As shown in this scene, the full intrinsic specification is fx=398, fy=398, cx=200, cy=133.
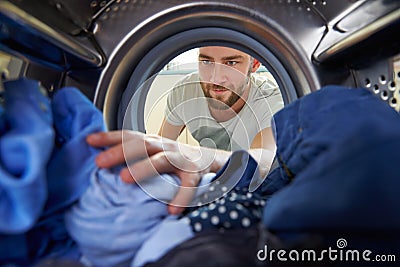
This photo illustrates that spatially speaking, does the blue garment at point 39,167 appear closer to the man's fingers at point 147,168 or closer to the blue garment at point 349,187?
the man's fingers at point 147,168

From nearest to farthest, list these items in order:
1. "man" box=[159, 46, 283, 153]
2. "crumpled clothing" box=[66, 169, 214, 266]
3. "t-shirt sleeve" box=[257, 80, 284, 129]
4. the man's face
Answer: "crumpled clothing" box=[66, 169, 214, 266] → "t-shirt sleeve" box=[257, 80, 284, 129] → "man" box=[159, 46, 283, 153] → the man's face

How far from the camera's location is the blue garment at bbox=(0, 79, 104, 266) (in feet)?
1.20

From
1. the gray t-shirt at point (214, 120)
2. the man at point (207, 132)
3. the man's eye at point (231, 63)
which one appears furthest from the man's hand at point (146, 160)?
the man's eye at point (231, 63)

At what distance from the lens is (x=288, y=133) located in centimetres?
49

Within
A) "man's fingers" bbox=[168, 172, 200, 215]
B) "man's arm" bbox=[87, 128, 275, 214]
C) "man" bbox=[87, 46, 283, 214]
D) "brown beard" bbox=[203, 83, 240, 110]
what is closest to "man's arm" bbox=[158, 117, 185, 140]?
"man" bbox=[87, 46, 283, 214]

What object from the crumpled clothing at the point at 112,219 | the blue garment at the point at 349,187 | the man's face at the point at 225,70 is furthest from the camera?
the man's face at the point at 225,70

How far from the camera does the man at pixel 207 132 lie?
471 mm

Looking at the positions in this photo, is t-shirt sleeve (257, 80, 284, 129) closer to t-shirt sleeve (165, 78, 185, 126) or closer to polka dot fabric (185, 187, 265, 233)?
t-shirt sleeve (165, 78, 185, 126)

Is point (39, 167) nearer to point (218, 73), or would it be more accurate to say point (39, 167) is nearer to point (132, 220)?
point (132, 220)

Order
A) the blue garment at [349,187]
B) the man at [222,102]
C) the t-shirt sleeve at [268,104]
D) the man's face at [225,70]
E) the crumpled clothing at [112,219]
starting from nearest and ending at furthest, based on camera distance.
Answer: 1. the blue garment at [349,187]
2. the crumpled clothing at [112,219]
3. the t-shirt sleeve at [268,104]
4. the man at [222,102]
5. the man's face at [225,70]

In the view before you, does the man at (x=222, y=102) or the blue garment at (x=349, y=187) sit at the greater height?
the blue garment at (x=349, y=187)

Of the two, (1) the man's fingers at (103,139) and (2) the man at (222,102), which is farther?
(2) the man at (222,102)

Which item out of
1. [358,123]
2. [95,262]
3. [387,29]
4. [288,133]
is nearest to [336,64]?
[387,29]

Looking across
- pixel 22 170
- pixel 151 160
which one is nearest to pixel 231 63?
pixel 151 160
